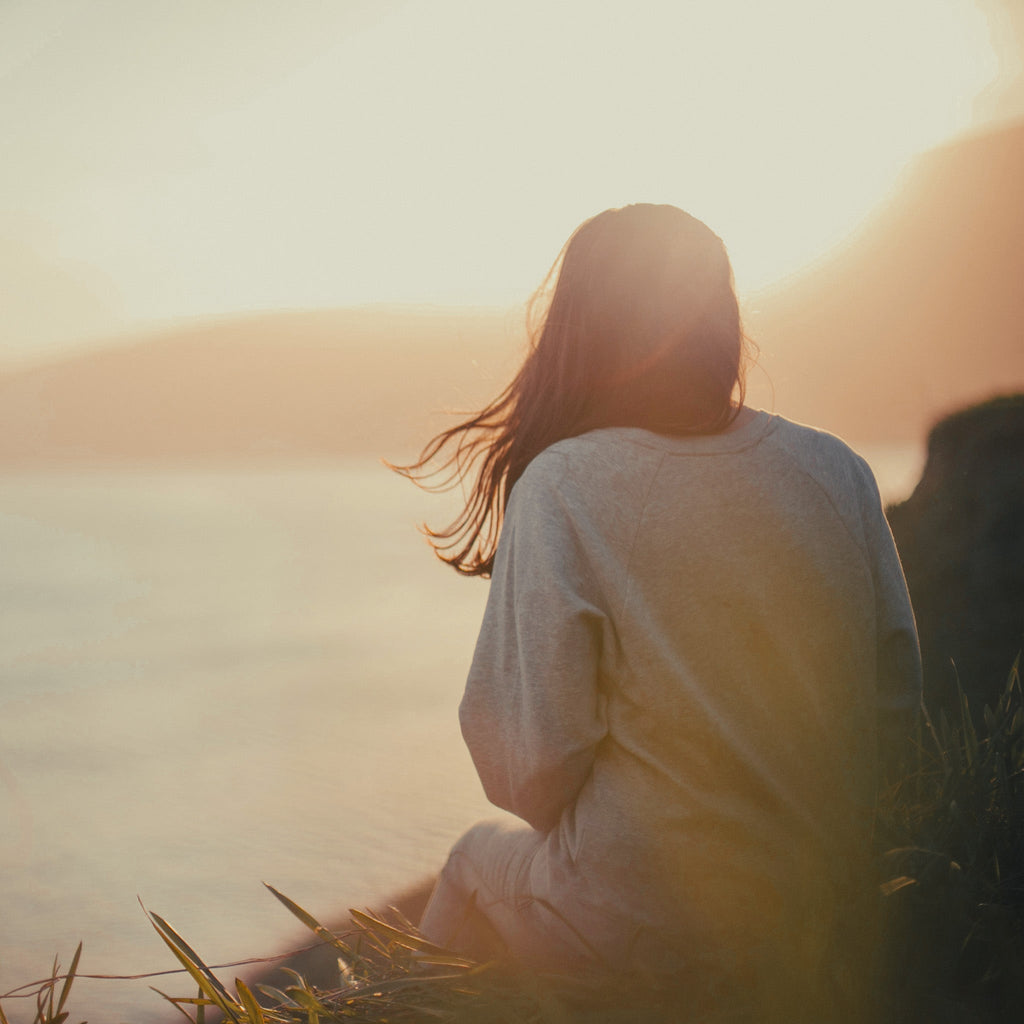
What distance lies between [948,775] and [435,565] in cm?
850

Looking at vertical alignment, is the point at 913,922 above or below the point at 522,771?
below

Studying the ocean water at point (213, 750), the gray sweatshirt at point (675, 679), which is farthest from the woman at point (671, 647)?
the ocean water at point (213, 750)

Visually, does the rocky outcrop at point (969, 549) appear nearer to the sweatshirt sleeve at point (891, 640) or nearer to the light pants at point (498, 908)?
the sweatshirt sleeve at point (891, 640)

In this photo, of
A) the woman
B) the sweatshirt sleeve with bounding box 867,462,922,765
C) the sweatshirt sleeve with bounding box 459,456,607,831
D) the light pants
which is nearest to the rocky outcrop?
the sweatshirt sleeve with bounding box 867,462,922,765

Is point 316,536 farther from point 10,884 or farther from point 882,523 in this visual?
point 882,523

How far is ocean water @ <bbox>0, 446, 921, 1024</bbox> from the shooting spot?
3.50 metres

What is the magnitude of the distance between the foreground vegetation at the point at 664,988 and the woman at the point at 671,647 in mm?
62

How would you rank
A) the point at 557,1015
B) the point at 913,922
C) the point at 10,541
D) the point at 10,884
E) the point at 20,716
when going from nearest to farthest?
the point at 557,1015, the point at 913,922, the point at 10,884, the point at 20,716, the point at 10,541

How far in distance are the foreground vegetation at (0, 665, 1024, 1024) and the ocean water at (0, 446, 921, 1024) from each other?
183cm

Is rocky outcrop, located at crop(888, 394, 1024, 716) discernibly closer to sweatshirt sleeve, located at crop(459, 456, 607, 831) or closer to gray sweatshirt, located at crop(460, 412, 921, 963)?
gray sweatshirt, located at crop(460, 412, 921, 963)

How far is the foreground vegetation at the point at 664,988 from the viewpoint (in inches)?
49.4

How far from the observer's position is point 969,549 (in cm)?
293

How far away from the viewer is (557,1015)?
1227 millimetres

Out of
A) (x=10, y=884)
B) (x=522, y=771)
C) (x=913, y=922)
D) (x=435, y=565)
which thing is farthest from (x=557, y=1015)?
(x=435, y=565)
